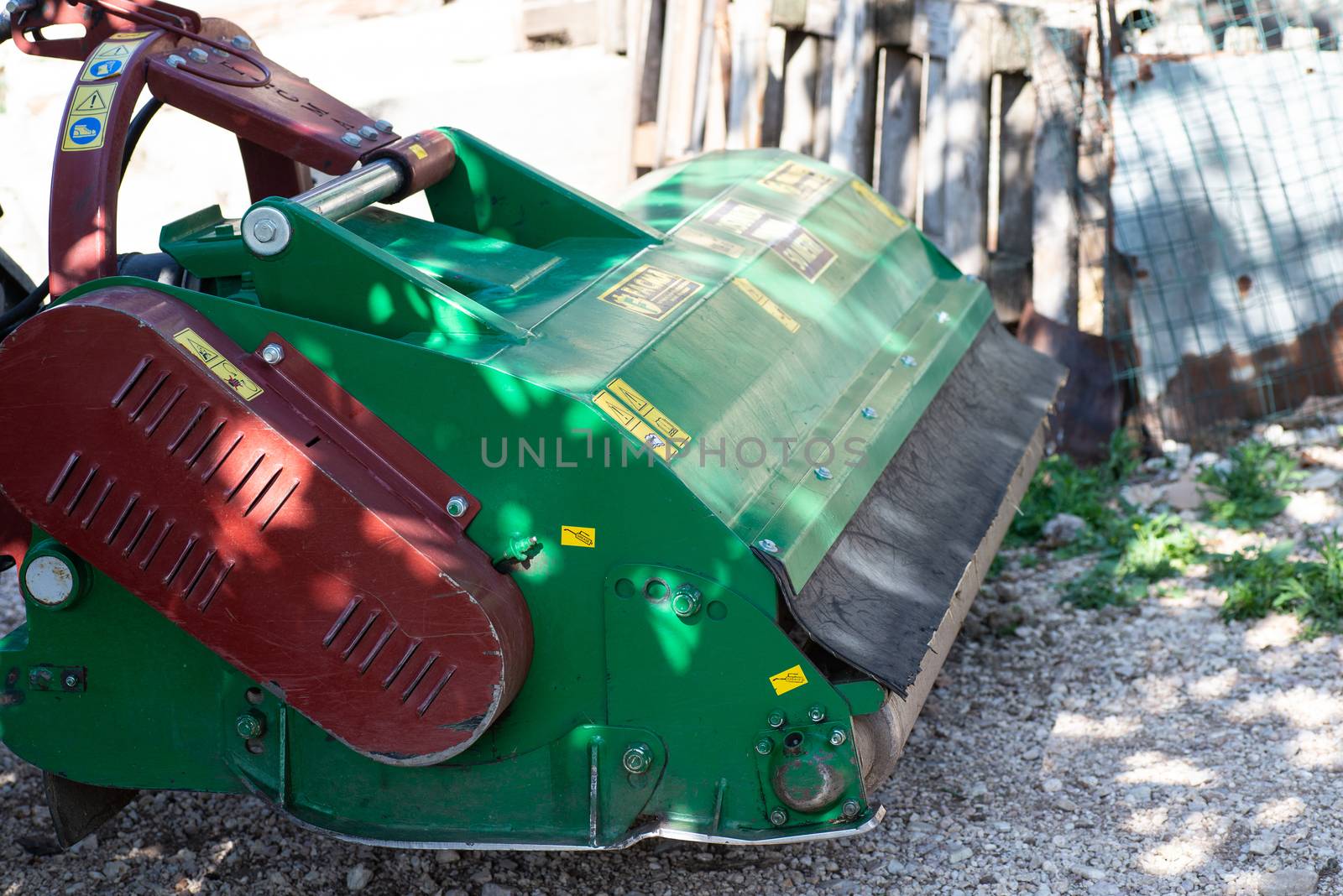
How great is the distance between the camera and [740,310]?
346 centimetres

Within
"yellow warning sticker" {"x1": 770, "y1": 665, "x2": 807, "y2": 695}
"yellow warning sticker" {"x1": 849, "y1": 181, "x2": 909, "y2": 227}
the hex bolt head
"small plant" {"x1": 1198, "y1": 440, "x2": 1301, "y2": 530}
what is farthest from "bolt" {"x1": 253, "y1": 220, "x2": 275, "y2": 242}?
"small plant" {"x1": 1198, "y1": 440, "x2": 1301, "y2": 530}

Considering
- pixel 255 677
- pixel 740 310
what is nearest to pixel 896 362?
pixel 740 310

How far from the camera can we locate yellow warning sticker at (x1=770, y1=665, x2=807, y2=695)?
2.75m

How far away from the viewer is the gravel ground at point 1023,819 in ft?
10.5

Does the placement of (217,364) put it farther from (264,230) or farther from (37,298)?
(37,298)

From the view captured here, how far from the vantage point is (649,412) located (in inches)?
113

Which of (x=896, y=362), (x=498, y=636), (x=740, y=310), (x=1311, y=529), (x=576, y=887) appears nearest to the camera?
(x=498, y=636)

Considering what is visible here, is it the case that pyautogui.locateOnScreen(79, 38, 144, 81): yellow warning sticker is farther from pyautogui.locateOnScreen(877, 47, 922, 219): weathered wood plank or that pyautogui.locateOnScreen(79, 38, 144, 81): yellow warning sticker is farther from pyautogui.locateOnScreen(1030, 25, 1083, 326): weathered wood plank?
pyautogui.locateOnScreen(1030, 25, 1083, 326): weathered wood plank

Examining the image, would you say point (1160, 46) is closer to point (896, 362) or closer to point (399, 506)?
point (896, 362)

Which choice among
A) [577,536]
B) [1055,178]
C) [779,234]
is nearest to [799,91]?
[1055,178]

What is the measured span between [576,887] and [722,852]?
1.21ft

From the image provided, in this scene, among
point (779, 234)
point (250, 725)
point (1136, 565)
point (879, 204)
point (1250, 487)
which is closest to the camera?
point (250, 725)

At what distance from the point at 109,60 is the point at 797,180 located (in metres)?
2.05

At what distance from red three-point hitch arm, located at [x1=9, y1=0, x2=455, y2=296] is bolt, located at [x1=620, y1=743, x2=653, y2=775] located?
1453 millimetres
